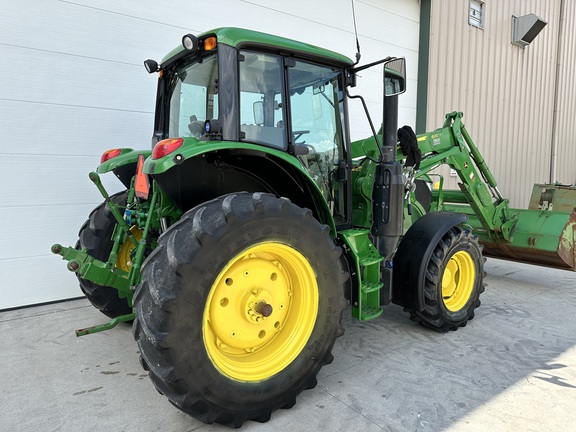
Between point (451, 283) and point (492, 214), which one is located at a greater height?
point (492, 214)

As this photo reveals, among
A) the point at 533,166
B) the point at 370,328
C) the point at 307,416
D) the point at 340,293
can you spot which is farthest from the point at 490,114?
the point at 307,416

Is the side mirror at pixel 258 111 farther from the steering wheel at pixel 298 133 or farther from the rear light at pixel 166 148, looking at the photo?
the rear light at pixel 166 148

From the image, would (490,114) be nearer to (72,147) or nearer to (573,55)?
(573,55)

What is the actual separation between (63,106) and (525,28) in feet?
30.4

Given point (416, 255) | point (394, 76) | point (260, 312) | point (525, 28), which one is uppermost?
point (525, 28)

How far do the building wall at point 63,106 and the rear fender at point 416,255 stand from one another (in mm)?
3187

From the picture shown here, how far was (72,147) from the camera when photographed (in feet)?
14.2

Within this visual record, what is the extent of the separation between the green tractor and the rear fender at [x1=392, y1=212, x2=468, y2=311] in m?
0.01

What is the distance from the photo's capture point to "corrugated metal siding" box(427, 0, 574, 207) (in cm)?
771

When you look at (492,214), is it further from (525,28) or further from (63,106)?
(525,28)

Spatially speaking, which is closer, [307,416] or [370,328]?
[307,416]

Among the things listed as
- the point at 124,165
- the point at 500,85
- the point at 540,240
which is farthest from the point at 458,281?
the point at 500,85

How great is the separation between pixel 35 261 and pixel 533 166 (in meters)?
10.6

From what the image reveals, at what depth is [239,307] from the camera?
7.75 feet
